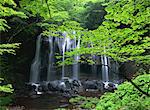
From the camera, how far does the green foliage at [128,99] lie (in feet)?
11.9

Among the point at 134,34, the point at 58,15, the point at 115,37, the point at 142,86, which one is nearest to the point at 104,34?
the point at 115,37

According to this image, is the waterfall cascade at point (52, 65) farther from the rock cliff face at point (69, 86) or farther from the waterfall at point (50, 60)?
the rock cliff face at point (69, 86)

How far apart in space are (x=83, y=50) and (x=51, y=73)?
1576 cm

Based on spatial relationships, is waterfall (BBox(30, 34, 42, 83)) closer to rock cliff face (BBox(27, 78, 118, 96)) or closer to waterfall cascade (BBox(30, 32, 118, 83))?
waterfall cascade (BBox(30, 32, 118, 83))

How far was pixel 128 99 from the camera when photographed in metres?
3.71

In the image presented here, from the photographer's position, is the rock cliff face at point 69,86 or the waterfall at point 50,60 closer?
the rock cliff face at point 69,86

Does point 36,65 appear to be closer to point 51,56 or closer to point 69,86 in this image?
point 51,56

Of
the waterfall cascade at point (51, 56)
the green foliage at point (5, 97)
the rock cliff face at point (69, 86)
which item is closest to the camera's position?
the green foliage at point (5, 97)

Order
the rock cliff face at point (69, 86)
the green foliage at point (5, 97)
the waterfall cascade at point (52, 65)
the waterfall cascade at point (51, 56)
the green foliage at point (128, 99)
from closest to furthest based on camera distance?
the green foliage at point (128, 99) → the green foliage at point (5, 97) → the rock cliff face at point (69, 86) → the waterfall cascade at point (52, 65) → the waterfall cascade at point (51, 56)

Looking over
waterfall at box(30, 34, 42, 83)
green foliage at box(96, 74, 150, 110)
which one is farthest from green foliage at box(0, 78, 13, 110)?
waterfall at box(30, 34, 42, 83)

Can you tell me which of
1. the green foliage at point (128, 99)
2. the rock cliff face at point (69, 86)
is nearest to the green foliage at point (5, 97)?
the green foliage at point (128, 99)

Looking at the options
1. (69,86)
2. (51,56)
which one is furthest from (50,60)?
(69,86)

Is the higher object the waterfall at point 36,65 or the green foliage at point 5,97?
the waterfall at point 36,65

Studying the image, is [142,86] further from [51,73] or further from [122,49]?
[51,73]
